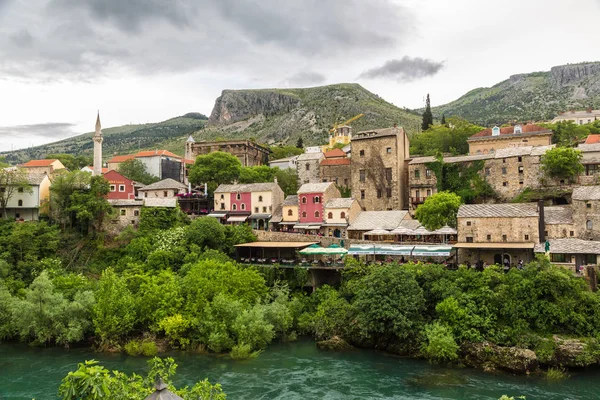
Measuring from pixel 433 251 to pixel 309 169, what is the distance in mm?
29929

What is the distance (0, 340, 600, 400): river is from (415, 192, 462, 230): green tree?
15813mm

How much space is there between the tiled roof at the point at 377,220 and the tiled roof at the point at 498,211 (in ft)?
26.1

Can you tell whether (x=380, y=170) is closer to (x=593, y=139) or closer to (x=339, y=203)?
(x=339, y=203)

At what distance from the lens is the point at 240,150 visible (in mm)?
85750

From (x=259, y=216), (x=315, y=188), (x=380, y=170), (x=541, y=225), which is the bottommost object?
A: (x=541, y=225)

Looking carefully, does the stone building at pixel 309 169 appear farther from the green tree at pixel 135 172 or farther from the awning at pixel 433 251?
the awning at pixel 433 251

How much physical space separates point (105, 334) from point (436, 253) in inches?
1022

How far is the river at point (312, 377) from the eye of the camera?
78.3ft

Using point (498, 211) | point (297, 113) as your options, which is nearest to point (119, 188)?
point (498, 211)

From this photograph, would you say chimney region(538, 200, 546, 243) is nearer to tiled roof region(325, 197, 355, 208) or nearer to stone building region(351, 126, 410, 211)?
stone building region(351, 126, 410, 211)

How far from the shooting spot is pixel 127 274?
123 ft

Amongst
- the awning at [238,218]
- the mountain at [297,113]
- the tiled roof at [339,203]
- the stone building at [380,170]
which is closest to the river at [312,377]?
the tiled roof at [339,203]

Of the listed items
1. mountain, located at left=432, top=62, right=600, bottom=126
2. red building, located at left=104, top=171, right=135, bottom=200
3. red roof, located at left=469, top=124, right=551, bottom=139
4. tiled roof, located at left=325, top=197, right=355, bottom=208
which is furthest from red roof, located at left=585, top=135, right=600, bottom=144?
mountain, located at left=432, top=62, right=600, bottom=126

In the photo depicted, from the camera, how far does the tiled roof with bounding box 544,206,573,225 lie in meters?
37.7
